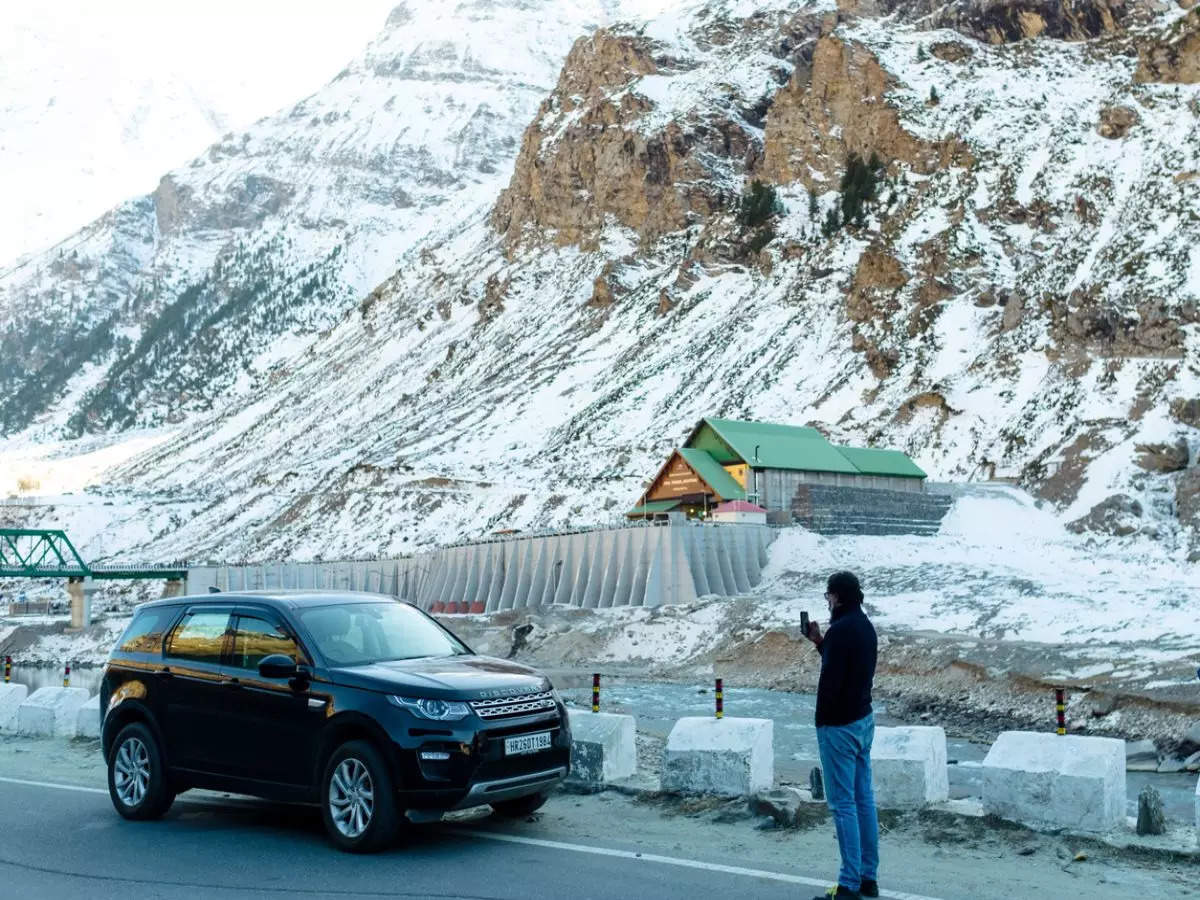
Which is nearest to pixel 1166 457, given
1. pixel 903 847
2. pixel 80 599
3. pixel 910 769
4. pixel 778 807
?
pixel 910 769

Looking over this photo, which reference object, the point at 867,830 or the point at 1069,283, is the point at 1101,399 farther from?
the point at 867,830

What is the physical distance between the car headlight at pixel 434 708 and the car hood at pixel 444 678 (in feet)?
0.15

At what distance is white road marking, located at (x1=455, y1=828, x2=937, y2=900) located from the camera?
9.74 metres

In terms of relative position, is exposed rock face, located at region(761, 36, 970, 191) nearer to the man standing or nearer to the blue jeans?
the man standing

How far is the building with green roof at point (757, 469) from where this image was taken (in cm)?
6506

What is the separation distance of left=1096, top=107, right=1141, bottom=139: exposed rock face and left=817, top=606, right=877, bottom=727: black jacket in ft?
322

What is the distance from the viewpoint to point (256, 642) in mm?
12281

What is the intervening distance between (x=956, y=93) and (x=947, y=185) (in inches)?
626

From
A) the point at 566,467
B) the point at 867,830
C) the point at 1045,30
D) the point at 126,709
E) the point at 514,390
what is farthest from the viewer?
the point at 1045,30

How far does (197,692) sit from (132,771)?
1.38 m

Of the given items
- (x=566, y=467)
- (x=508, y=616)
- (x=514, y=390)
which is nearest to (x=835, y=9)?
(x=514, y=390)

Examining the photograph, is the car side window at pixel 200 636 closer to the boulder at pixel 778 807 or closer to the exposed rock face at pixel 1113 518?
the boulder at pixel 778 807

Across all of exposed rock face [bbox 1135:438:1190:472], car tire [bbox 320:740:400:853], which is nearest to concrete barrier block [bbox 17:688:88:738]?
car tire [bbox 320:740:400:853]

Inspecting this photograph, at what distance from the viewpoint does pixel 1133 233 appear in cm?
8406
